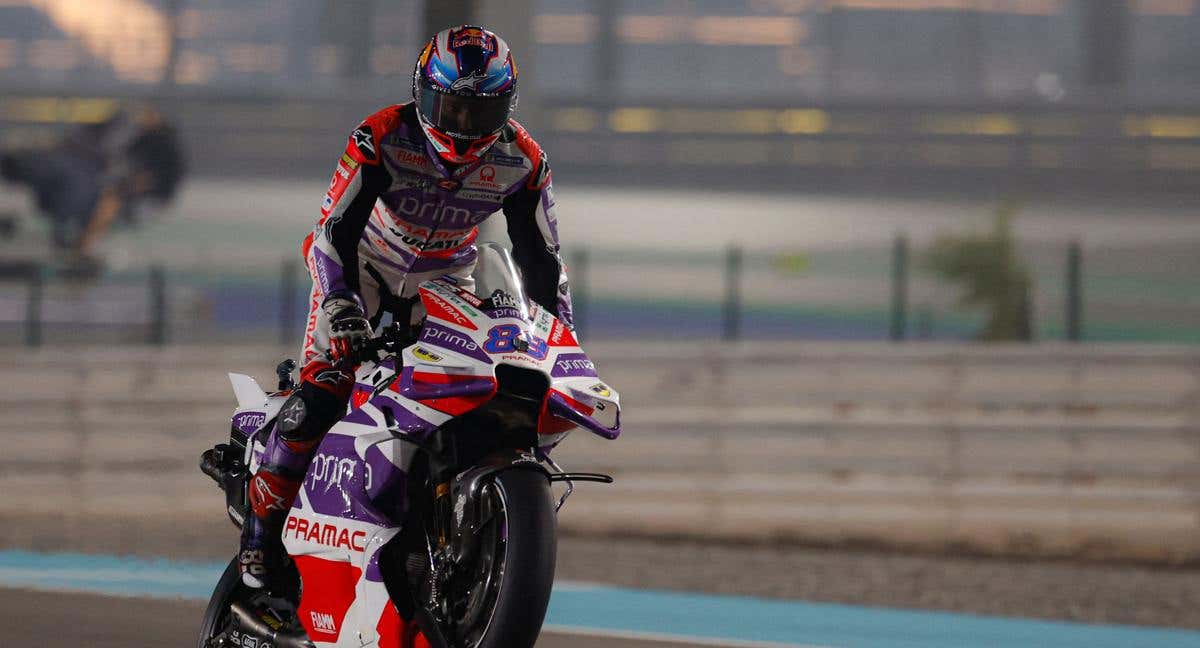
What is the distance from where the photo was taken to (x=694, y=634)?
7.18 meters

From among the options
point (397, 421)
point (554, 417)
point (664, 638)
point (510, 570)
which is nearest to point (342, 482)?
point (397, 421)

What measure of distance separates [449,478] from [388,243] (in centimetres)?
114

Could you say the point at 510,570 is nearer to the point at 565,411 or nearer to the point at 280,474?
the point at 565,411

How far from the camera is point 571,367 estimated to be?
421cm

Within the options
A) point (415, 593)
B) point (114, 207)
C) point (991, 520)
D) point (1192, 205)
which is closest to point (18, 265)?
point (114, 207)

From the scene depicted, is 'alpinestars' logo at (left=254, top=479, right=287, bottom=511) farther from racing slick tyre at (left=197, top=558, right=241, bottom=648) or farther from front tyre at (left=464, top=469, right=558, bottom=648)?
front tyre at (left=464, top=469, right=558, bottom=648)

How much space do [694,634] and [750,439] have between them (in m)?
3.23

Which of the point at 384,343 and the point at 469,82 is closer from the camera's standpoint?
the point at 384,343

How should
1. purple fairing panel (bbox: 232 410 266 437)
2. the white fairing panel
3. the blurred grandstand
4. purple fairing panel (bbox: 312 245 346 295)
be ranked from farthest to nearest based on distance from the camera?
the blurred grandstand < the white fairing panel < purple fairing panel (bbox: 232 410 266 437) < purple fairing panel (bbox: 312 245 346 295)

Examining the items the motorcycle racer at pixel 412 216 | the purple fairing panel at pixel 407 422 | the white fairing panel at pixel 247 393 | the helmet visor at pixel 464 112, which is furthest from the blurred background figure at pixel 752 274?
the helmet visor at pixel 464 112

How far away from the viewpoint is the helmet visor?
4551mm

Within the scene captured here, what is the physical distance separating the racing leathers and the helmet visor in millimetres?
138

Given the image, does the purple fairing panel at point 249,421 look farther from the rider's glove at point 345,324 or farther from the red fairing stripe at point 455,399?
the red fairing stripe at point 455,399

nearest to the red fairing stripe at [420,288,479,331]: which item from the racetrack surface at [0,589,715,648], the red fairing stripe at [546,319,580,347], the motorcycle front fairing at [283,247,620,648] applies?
the motorcycle front fairing at [283,247,620,648]
